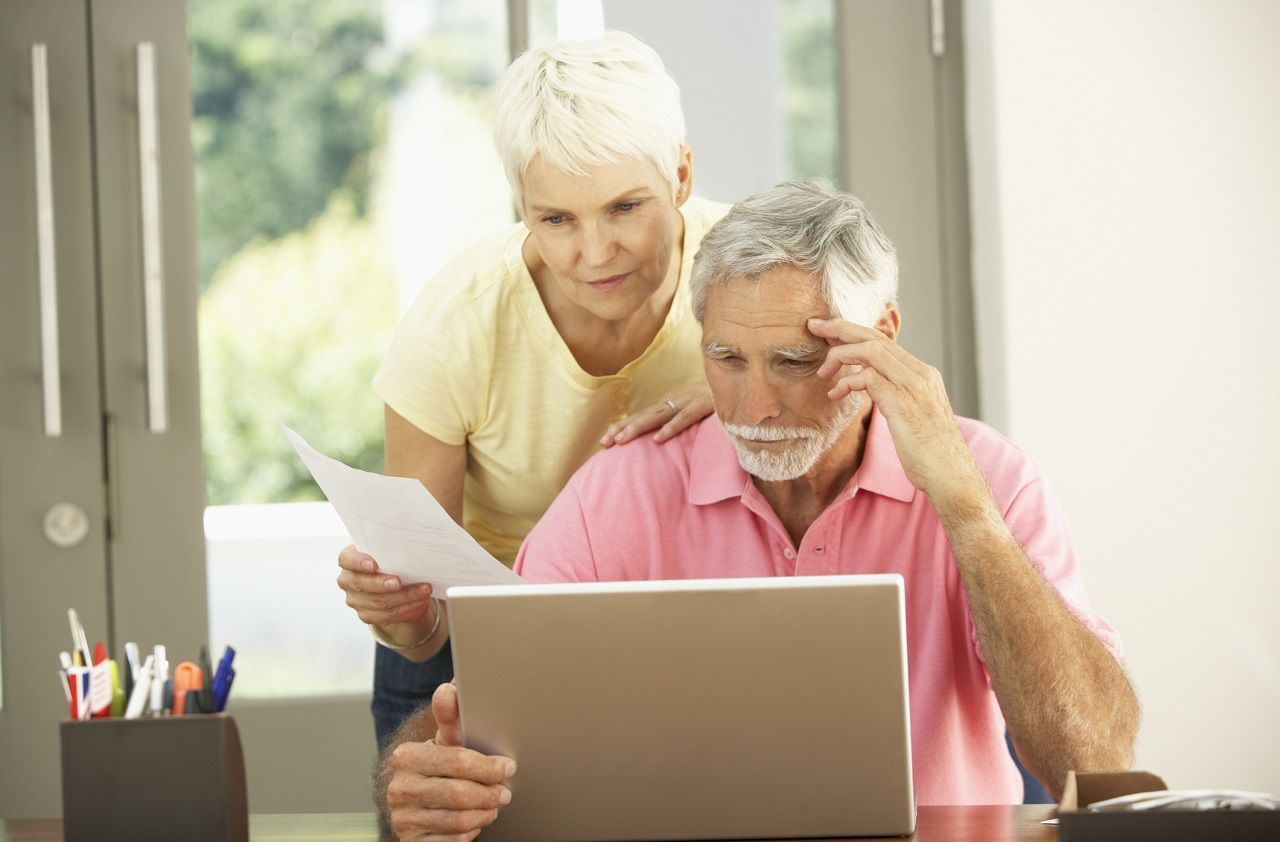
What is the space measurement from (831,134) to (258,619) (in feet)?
4.97

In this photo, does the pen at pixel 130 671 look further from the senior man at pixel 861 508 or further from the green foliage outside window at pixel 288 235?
the green foliage outside window at pixel 288 235

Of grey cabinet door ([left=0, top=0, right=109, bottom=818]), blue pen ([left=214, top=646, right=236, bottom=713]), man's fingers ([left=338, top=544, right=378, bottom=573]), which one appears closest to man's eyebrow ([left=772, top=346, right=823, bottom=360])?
man's fingers ([left=338, top=544, right=378, bottom=573])

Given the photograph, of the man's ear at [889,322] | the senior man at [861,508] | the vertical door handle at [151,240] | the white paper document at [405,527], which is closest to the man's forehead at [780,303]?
the senior man at [861,508]

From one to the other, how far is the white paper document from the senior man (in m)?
0.18

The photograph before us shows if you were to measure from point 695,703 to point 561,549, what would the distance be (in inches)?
28.7

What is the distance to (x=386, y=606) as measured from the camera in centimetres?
157

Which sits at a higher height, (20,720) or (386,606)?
(386,606)

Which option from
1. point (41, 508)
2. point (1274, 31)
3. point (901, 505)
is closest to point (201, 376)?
point (41, 508)

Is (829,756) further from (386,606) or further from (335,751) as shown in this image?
(335,751)

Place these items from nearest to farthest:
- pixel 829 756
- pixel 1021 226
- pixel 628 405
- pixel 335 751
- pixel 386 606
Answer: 1. pixel 829 756
2. pixel 386 606
3. pixel 628 405
4. pixel 1021 226
5. pixel 335 751

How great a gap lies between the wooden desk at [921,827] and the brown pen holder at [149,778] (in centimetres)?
18

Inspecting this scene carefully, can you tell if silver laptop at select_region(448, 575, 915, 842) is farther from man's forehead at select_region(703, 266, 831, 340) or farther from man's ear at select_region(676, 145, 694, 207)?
man's ear at select_region(676, 145, 694, 207)

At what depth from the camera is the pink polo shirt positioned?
5.22ft

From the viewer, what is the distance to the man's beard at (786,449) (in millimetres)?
1671
